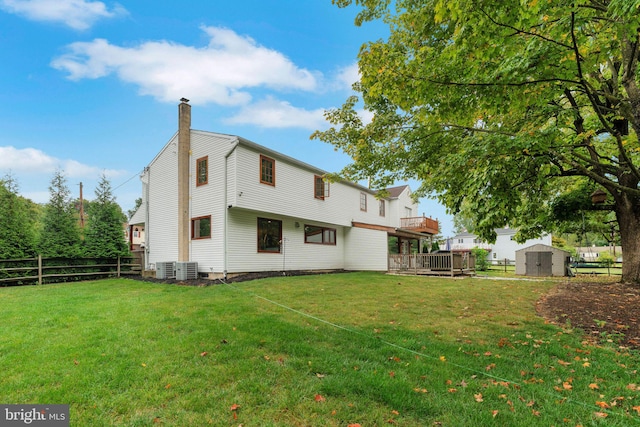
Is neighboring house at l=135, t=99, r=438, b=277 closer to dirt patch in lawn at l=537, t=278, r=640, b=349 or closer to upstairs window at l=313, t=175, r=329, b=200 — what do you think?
upstairs window at l=313, t=175, r=329, b=200

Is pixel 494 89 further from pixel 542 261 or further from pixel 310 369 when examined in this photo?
pixel 542 261

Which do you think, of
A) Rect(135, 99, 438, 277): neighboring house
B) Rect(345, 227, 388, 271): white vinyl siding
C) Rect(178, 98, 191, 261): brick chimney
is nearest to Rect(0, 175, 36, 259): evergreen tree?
Rect(135, 99, 438, 277): neighboring house

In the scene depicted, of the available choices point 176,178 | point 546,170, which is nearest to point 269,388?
point 546,170

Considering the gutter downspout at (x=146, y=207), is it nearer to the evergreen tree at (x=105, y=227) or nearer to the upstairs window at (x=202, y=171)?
the evergreen tree at (x=105, y=227)

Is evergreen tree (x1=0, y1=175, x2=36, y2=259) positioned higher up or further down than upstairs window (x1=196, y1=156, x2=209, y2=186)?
further down

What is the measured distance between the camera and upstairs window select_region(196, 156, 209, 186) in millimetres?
14172

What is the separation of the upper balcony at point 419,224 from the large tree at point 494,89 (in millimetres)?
15911

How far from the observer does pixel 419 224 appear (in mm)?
25812

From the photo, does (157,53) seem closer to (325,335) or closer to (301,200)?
(301,200)

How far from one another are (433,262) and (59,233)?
18354 mm

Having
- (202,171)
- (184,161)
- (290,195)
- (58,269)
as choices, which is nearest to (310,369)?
(290,195)

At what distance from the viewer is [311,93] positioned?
17141 millimetres

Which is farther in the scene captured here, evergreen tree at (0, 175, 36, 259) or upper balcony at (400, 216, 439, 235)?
upper balcony at (400, 216, 439, 235)

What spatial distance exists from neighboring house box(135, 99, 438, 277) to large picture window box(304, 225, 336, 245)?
6 centimetres
